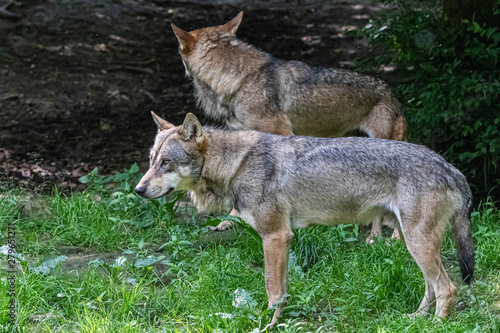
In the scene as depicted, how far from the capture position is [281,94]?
6996 millimetres

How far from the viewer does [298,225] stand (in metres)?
5.15

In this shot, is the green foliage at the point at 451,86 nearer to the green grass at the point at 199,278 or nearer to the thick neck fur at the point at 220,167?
the green grass at the point at 199,278

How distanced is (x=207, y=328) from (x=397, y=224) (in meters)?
1.65

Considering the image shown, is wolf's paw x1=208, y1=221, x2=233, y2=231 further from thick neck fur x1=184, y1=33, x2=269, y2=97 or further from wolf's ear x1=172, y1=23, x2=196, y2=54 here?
wolf's ear x1=172, y1=23, x2=196, y2=54

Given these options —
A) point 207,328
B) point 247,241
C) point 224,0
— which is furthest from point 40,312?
point 224,0

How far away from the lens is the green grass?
4.75 meters

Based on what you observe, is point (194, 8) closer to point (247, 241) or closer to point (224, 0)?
point (224, 0)

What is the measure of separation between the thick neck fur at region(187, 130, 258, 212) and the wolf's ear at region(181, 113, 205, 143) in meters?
0.12

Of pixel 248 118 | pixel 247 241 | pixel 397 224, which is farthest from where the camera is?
pixel 248 118

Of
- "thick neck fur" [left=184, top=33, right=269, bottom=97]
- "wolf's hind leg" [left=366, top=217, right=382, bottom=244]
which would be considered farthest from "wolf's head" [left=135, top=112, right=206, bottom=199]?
"wolf's hind leg" [left=366, top=217, right=382, bottom=244]

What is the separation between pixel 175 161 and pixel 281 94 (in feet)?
7.20

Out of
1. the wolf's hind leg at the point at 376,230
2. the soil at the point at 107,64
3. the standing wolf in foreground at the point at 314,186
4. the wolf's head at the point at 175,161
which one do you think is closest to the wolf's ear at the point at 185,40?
the soil at the point at 107,64

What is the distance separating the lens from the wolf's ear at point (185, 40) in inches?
283

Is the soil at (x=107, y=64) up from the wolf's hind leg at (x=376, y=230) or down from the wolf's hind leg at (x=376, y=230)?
down
